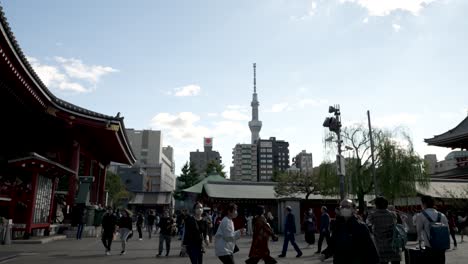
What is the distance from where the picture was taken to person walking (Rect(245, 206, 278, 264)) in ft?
24.4

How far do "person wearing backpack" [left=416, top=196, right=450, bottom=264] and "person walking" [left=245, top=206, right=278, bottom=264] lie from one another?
2.75 metres

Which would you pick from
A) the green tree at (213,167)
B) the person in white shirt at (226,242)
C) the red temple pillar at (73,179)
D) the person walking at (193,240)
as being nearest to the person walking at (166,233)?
the person walking at (193,240)

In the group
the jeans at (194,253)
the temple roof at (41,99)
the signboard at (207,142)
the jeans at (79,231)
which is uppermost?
the signboard at (207,142)

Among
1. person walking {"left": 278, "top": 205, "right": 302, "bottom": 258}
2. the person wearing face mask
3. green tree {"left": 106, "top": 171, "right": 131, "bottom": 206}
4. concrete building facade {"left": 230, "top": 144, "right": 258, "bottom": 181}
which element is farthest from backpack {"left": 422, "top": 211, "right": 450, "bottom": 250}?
concrete building facade {"left": 230, "top": 144, "right": 258, "bottom": 181}

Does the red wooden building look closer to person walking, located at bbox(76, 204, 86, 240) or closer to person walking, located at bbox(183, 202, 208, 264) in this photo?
person walking, located at bbox(76, 204, 86, 240)

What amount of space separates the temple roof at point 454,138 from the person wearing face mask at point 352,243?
21.6 meters

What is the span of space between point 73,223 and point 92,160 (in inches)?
281

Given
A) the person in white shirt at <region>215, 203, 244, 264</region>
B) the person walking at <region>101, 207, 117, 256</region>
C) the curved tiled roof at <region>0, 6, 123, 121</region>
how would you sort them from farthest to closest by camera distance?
the person walking at <region>101, 207, 117, 256</region> → the curved tiled roof at <region>0, 6, 123, 121</region> → the person in white shirt at <region>215, 203, 244, 264</region>

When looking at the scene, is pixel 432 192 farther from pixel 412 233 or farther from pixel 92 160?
pixel 92 160

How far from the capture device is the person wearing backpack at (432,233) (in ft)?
19.0

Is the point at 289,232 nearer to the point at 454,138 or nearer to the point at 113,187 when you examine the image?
the point at 454,138

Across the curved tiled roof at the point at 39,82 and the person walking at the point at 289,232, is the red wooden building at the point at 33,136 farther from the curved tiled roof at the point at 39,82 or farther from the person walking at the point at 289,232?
the person walking at the point at 289,232

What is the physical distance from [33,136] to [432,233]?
57.3ft

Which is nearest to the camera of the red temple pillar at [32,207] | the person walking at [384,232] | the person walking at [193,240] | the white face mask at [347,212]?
the white face mask at [347,212]
